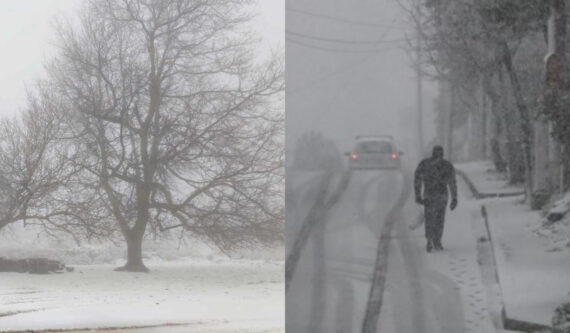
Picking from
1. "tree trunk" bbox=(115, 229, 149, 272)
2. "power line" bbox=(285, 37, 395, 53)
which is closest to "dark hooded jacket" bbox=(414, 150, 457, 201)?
"power line" bbox=(285, 37, 395, 53)

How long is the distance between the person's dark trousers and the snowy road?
0.12 ft

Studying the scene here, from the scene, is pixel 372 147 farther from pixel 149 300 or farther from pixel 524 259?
pixel 149 300

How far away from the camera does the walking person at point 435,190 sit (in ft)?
7.49

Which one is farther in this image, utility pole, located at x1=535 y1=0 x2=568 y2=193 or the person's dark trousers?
the person's dark trousers

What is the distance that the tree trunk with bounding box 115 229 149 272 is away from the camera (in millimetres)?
3062

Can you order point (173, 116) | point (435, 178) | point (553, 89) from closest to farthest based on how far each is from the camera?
point (553, 89)
point (435, 178)
point (173, 116)

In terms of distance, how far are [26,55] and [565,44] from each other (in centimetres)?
211

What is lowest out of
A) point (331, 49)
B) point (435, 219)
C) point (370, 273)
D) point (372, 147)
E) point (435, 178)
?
point (370, 273)

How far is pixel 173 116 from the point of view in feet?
9.84

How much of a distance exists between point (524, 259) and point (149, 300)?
1554mm

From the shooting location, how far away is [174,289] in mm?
3088

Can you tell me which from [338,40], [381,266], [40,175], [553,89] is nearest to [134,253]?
[40,175]

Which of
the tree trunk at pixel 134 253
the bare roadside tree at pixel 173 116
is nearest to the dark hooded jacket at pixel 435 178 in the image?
the bare roadside tree at pixel 173 116

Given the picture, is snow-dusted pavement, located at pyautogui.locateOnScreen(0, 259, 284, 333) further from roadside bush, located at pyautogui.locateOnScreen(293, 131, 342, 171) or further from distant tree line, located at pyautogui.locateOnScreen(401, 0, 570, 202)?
distant tree line, located at pyautogui.locateOnScreen(401, 0, 570, 202)
